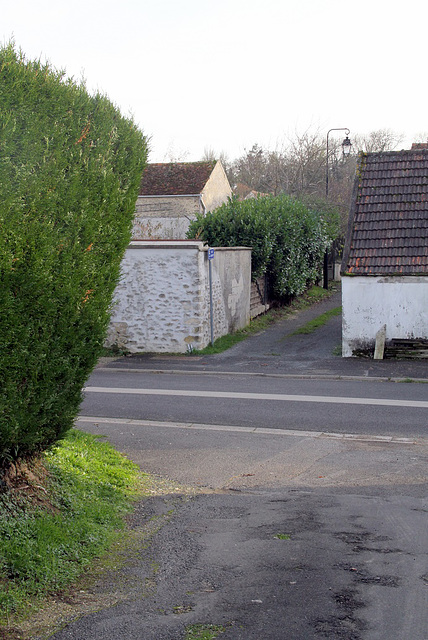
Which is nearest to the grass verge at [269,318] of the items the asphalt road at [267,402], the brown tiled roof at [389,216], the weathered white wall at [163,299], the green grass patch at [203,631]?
the weathered white wall at [163,299]

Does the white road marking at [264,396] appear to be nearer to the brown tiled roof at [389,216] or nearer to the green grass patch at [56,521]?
the brown tiled roof at [389,216]

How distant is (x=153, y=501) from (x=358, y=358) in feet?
36.0

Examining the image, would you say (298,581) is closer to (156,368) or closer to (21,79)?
(21,79)

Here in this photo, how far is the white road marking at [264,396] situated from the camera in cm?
1219

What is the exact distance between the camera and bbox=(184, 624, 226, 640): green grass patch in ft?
13.4

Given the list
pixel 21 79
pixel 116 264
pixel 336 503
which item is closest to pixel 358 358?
pixel 336 503

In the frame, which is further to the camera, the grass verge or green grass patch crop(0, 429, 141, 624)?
the grass verge

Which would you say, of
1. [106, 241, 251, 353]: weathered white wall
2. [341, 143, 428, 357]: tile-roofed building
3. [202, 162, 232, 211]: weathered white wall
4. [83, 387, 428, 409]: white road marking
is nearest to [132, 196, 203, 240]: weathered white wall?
[202, 162, 232, 211]: weathered white wall

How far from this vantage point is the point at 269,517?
20.6ft

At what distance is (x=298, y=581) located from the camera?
4.82 metres

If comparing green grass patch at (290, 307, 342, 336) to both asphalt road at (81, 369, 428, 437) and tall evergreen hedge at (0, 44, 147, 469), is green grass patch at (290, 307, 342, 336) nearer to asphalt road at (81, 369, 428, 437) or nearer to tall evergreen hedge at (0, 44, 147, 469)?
asphalt road at (81, 369, 428, 437)

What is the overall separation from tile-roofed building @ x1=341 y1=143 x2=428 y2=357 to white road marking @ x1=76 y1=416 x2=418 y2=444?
714cm

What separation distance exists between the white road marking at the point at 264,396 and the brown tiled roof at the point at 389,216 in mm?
5101

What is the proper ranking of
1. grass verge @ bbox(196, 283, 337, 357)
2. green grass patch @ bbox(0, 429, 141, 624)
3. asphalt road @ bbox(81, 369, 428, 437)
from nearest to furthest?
green grass patch @ bbox(0, 429, 141, 624) → asphalt road @ bbox(81, 369, 428, 437) → grass verge @ bbox(196, 283, 337, 357)
